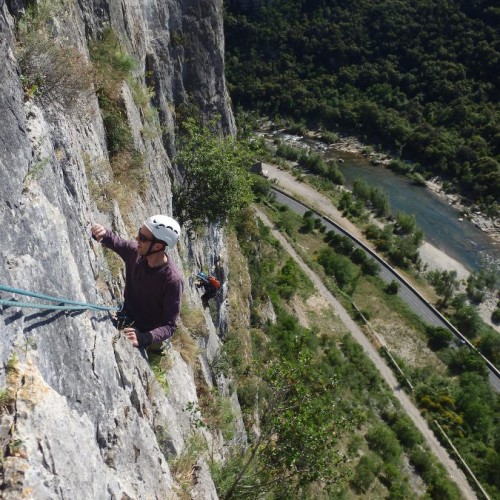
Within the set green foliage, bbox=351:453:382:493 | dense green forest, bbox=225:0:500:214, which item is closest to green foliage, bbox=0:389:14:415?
green foliage, bbox=351:453:382:493

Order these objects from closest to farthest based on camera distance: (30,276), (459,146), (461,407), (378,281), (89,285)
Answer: (30,276) < (89,285) < (461,407) < (378,281) < (459,146)

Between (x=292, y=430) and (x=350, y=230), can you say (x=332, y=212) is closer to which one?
(x=350, y=230)

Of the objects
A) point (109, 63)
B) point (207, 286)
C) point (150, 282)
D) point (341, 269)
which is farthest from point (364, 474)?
point (341, 269)

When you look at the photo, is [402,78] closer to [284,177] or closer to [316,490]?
[284,177]

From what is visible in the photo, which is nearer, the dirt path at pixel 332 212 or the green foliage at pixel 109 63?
the green foliage at pixel 109 63

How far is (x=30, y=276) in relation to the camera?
16.4 feet

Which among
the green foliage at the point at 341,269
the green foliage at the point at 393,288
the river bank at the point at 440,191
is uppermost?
the river bank at the point at 440,191

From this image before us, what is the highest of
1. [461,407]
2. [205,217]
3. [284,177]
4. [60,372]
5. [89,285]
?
[284,177]

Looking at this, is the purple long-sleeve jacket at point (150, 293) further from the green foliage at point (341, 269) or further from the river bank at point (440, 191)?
the river bank at point (440, 191)

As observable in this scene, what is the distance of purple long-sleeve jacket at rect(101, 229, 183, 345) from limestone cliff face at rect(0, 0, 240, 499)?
395 millimetres

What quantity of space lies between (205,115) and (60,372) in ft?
59.6

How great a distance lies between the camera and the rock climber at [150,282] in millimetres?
6320

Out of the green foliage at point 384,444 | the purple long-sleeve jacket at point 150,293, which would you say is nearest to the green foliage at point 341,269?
the green foliage at point 384,444

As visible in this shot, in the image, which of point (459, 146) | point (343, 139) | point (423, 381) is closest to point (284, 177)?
point (343, 139)
